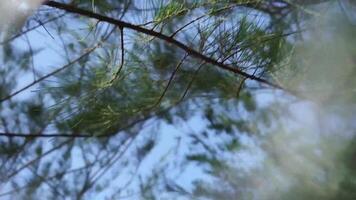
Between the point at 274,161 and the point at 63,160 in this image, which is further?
the point at 63,160

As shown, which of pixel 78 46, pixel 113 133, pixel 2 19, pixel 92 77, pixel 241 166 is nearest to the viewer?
pixel 2 19

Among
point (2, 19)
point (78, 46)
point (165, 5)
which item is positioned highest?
point (78, 46)

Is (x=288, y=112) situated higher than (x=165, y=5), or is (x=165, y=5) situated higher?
(x=288, y=112)

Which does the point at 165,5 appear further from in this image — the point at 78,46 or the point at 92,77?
the point at 78,46

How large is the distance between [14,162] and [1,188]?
11 centimetres

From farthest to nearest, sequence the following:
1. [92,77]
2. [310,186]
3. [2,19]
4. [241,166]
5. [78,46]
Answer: [241,166], [310,186], [78,46], [92,77], [2,19]

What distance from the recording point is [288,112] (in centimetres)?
194

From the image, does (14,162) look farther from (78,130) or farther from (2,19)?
(2,19)

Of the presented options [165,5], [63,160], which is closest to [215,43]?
[165,5]

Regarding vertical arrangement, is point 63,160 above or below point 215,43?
above

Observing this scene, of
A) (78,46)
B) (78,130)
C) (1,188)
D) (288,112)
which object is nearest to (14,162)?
(1,188)

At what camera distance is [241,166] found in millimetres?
1909

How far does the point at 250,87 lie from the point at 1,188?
0.90 meters

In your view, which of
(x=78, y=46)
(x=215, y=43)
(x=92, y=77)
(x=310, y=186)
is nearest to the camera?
(x=215, y=43)
